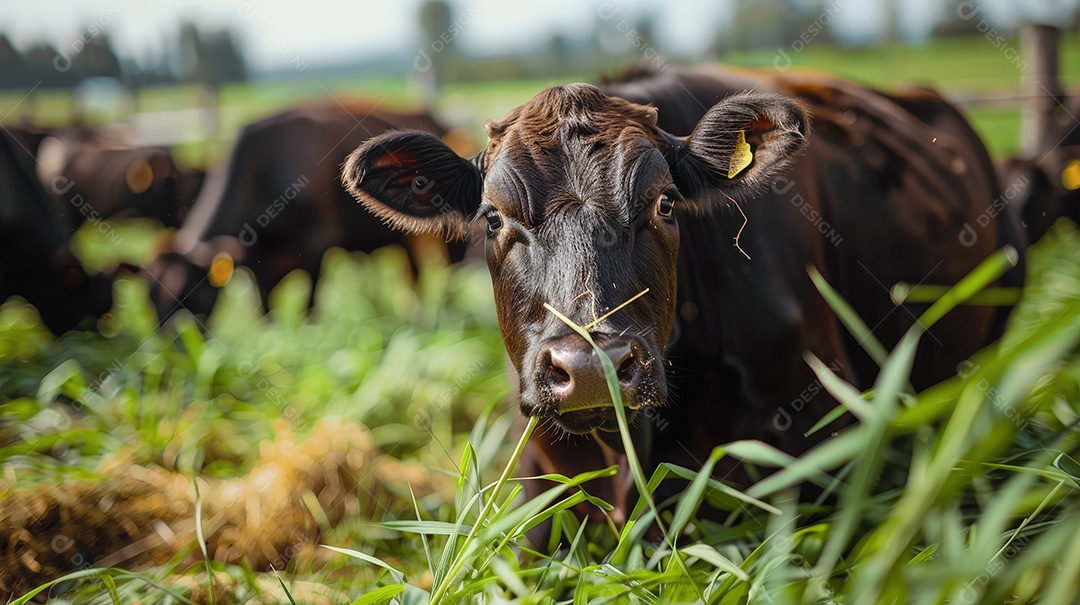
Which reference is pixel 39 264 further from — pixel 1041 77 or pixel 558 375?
pixel 1041 77

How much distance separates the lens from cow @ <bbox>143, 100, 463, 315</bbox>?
623cm

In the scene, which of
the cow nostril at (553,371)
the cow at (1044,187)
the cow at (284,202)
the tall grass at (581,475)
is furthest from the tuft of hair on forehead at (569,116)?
the cow at (1044,187)

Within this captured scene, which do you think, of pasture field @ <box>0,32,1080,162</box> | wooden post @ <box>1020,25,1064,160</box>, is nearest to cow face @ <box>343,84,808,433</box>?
wooden post @ <box>1020,25,1064,160</box>

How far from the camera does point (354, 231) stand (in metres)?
6.57

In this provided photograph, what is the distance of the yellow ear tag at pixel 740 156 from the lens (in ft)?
7.65

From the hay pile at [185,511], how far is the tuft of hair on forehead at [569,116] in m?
1.64

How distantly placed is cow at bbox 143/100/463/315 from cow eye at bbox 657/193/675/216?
4.27 meters

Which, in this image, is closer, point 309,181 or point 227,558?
point 227,558

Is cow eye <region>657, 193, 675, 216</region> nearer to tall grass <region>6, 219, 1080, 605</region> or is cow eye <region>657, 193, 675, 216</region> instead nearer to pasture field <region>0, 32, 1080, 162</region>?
tall grass <region>6, 219, 1080, 605</region>

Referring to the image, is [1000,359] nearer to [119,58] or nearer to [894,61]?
[119,58]

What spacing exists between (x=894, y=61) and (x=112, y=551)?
15.1 m

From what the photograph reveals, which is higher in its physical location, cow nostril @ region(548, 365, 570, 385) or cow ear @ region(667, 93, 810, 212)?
cow ear @ region(667, 93, 810, 212)

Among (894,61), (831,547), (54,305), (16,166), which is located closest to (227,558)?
(831,547)

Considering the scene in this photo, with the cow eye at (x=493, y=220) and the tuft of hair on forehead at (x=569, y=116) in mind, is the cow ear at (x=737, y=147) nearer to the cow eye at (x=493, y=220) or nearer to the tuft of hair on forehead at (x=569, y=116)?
the tuft of hair on forehead at (x=569, y=116)
